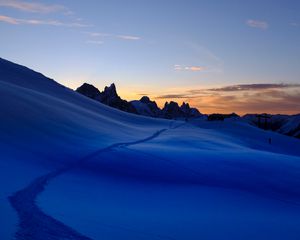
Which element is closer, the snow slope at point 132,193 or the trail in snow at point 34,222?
the trail in snow at point 34,222

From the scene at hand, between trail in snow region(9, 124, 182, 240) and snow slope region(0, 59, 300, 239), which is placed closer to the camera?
trail in snow region(9, 124, 182, 240)

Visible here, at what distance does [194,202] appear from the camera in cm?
985

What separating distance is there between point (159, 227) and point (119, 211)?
1.30 metres

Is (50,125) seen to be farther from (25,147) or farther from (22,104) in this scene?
(25,147)

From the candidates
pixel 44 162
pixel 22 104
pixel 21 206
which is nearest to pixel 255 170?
pixel 44 162

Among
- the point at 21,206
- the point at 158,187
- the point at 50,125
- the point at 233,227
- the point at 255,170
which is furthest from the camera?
the point at 50,125

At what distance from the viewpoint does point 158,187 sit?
38.0 ft

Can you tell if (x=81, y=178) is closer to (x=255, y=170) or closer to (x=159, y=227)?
(x=159, y=227)

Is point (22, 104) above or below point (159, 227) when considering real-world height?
above

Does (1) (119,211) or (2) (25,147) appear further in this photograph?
(2) (25,147)

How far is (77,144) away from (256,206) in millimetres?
11272

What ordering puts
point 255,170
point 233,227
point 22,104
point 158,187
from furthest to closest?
point 22,104, point 255,170, point 158,187, point 233,227

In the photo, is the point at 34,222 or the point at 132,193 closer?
the point at 34,222

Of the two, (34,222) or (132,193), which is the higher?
(34,222)
